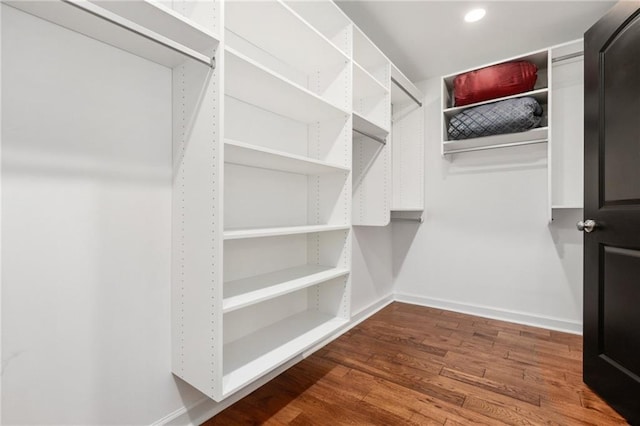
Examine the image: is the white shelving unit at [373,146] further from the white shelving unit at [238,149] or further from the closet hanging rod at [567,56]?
the closet hanging rod at [567,56]

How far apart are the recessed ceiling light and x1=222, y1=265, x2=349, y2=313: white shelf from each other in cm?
195

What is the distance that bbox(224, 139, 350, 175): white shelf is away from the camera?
49.4 inches

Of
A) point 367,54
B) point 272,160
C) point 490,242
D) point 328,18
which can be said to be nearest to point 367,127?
point 367,54

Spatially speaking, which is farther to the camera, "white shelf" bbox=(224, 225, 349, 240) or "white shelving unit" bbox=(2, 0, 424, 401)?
"white shelf" bbox=(224, 225, 349, 240)

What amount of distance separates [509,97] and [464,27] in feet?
2.26

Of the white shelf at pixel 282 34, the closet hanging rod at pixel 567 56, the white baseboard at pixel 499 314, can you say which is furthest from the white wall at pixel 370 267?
the closet hanging rod at pixel 567 56

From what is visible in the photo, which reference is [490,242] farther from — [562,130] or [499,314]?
[562,130]

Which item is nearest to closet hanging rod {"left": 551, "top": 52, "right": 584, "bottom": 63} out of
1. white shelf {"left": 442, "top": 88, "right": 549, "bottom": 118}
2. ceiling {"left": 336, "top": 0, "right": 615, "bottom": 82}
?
ceiling {"left": 336, "top": 0, "right": 615, "bottom": 82}

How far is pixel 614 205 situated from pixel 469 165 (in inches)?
58.8

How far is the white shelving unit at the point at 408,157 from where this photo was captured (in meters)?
3.19

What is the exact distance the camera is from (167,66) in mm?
1312

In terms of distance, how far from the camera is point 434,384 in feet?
5.80

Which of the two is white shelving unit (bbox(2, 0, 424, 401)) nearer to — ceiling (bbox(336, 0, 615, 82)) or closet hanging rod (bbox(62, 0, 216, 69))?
closet hanging rod (bbox(62, 0, 216, 69))

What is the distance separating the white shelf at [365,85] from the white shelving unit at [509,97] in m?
0.81
